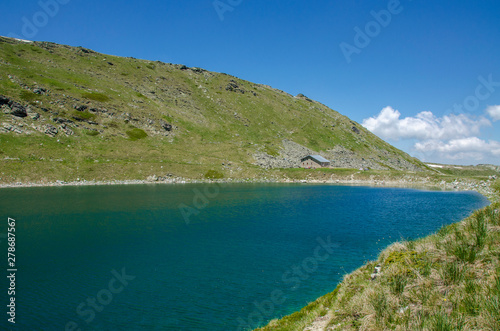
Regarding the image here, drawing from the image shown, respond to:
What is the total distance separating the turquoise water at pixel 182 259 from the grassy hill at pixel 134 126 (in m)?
41.5

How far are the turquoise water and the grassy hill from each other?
41463 mm

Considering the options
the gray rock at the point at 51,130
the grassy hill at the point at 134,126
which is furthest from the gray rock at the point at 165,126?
the gray rock at the point at 51,130

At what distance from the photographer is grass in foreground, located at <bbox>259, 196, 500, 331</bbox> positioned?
730cm

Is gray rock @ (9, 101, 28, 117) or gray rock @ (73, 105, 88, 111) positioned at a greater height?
gray rock @ (73, 105, 88, 111)

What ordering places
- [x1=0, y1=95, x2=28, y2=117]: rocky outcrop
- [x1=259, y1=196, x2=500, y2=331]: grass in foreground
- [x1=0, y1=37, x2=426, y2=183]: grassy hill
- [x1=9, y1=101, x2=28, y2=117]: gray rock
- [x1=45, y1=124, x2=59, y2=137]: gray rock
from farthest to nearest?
[x1=45, y1=124, x2=59, y2=137]: gray rock → [x1=9, y1=101, x2=28, y2=117]: gray rock → [x1=0, y1=95, x2=28, y2=117]: rocky outcrop → [x1=0, y1=37, x2=426, y2=183]: grassy hill → [x1=259, y1=196, x2=500, y2=331]: grass in foreground

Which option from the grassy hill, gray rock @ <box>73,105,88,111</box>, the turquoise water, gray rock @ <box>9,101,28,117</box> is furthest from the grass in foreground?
gray rock @ <box>73,105,88,111</box>

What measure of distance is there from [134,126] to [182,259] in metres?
109

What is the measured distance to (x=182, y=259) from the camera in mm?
23984

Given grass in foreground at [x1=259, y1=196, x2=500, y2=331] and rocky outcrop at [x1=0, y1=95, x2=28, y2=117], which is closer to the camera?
grass in foreground at [x1=259, y1=196, x2=500, y2=331]

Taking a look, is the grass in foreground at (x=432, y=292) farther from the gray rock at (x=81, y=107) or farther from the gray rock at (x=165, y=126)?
the gray rock at (x=81, y=107)

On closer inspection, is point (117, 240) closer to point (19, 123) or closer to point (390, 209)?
point (390, 209)

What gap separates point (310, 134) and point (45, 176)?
472 feet

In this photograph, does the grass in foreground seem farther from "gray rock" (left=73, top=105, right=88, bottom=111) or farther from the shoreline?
"gray rock" (left=73, top=105, right=88, bottom=111)

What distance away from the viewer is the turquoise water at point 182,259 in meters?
15.7
